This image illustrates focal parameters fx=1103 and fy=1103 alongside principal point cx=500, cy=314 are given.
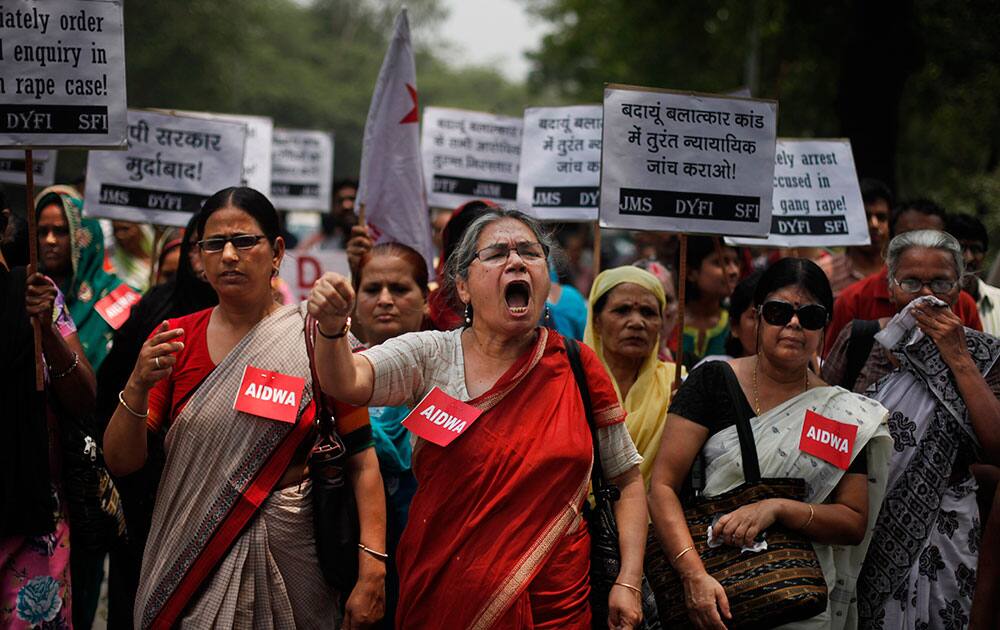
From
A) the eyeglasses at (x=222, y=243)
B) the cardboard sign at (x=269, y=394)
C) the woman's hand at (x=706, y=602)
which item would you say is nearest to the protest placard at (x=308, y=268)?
the eyeglasses at (x=222, y=243)

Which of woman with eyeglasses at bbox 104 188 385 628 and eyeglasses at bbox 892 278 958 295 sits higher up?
eyeglasses at bbox 892 278 958 295

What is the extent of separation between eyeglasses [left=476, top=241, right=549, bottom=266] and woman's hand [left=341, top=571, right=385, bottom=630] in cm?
103

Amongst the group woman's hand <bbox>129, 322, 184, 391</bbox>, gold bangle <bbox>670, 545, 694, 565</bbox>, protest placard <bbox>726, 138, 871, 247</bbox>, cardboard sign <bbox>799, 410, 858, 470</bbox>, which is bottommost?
gold bangle <bbox>670, 545, 694, 565</bbox>

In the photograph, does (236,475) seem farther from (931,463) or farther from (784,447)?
(931,463)

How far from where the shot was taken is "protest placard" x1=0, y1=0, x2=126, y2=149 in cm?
404

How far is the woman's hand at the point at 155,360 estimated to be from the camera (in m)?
3.18

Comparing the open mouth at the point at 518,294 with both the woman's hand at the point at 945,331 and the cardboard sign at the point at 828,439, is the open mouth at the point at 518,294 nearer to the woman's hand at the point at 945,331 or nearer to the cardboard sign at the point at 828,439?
the cardboard sign at the point at 828,439

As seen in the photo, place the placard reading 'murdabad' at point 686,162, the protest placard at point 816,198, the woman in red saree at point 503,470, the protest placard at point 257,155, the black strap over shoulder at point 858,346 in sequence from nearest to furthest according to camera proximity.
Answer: the woman in red saree at point 503,470 → the black strap over shoulder at point 858,346 → the placard reading 'murdabad' at point 686,162 → the protest placard at point 816,198 → the protest placard at point 257,155

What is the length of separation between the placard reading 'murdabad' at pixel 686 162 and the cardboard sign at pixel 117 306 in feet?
7.10

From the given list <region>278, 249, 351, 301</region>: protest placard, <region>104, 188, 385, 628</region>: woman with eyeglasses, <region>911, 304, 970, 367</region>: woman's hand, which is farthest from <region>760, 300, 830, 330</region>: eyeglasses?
<region>278, 249, 351, 301</region>: protest placard

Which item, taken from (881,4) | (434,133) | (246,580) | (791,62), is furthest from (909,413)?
(791,62)

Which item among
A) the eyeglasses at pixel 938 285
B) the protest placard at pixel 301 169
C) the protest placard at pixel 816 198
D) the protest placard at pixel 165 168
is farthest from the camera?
the protest placard at pixel 301 169

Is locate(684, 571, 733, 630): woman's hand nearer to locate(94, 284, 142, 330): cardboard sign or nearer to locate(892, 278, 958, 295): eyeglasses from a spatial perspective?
locate(892, 278, 958, 295): eyeglasses

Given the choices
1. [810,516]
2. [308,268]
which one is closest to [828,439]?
[810,516]
